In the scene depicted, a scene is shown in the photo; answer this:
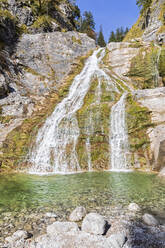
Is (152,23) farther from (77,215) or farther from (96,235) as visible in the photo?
(96,235)

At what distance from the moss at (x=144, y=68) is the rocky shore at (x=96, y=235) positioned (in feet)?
74.2

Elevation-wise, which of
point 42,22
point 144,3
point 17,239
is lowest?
point 17,239

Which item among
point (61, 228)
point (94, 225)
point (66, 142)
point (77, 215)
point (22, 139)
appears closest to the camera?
point (94, 225)

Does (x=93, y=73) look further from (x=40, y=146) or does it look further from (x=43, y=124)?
(x=40, y=146)

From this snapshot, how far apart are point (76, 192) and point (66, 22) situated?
Result: 1936 inches

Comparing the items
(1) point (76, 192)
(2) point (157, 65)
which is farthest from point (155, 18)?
(1) point (76, 192)

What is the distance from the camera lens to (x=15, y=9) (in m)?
36.8

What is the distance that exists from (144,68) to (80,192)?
73.4 ft

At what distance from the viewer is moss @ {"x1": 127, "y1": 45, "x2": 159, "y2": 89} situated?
2506cm

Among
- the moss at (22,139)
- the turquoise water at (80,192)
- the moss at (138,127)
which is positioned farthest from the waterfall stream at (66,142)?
the turquoise water at (80,192)

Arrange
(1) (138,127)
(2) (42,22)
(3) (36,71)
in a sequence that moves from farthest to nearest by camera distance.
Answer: (2) (42,22) < (3) (36,71) < (1) (138,127)

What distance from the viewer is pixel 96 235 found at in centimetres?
456

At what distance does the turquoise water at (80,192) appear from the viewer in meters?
7.05

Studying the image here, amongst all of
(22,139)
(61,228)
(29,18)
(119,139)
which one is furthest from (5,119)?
(29,18)
